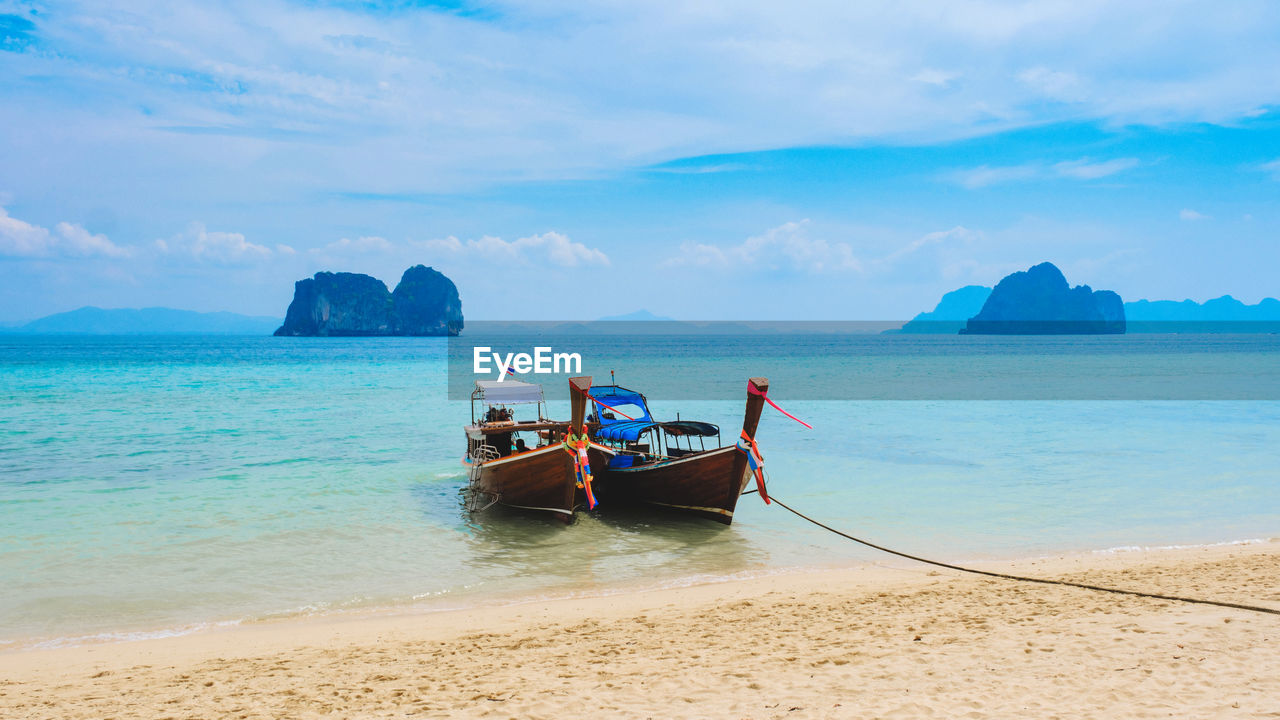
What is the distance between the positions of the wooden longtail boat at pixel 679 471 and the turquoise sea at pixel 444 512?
46 cm

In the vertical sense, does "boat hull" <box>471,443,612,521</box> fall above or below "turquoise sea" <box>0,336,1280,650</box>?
above

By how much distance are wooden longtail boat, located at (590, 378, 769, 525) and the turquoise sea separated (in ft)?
1.52

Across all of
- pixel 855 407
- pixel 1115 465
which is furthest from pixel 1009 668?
pixel 855 407

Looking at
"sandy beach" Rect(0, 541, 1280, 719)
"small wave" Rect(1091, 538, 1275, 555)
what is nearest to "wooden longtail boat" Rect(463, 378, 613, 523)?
"sandy beach" Rect(0, 541, 1280, 719)

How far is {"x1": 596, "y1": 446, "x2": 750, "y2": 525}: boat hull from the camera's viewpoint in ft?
49.2

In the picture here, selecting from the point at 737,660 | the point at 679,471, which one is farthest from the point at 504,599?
the point at 679,471

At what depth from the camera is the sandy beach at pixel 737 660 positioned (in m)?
6.36

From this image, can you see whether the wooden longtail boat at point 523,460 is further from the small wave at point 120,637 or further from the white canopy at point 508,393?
the small wave at point 120,637

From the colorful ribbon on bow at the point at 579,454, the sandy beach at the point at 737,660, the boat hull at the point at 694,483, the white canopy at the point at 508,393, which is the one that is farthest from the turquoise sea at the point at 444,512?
the white canopy at the point at 508,393

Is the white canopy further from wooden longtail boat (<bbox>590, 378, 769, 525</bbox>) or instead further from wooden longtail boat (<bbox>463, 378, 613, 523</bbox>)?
wooden longtail boat (<bbox>590, 378, 769, 525</bbox>)

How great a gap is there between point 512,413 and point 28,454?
53.3 feet

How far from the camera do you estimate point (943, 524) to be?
51.2ft

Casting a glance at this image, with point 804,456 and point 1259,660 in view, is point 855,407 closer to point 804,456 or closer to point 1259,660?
point 804,456

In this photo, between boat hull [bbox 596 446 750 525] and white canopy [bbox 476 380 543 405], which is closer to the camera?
boat hull [bbox 596 446 750 525]
